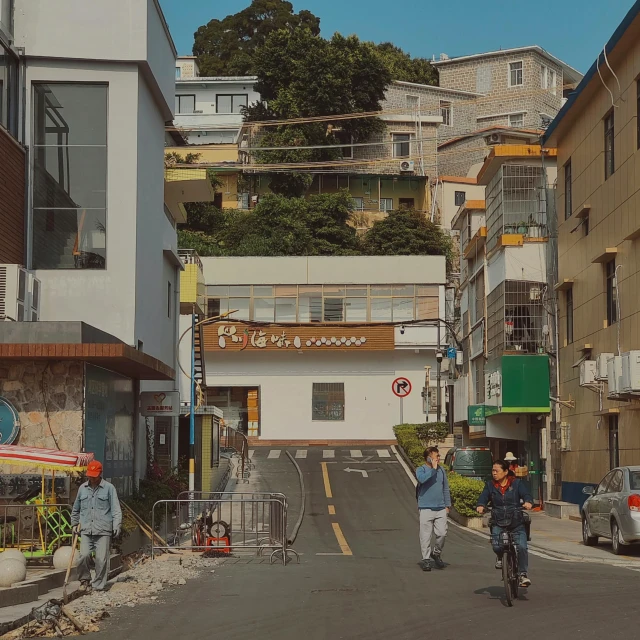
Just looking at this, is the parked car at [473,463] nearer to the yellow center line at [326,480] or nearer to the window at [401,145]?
the yellow center line at [326,480]

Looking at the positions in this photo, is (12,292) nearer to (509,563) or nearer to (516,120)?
(509,563)

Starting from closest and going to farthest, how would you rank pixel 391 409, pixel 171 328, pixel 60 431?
pixel 60 431, pixel 171 328, pixel 391 409

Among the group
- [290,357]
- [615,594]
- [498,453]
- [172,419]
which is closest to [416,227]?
[290,357]

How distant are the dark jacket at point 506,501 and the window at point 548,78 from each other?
80381 millimetres

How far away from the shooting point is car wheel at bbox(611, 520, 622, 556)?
65.2 feet

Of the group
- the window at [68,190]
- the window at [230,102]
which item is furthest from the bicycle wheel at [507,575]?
the window at [230,102]

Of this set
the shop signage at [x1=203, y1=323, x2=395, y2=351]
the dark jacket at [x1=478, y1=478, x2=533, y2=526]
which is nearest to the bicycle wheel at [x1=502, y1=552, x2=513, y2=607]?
the dark jacket at [x1=478, y1=478, x2=533, y2=526]

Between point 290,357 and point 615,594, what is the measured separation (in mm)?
43718

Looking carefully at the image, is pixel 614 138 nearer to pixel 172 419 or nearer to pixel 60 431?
pixel 172 419

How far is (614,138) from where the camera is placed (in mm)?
29438

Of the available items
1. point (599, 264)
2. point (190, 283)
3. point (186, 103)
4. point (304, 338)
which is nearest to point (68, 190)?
point (190, 283)

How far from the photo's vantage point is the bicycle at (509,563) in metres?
12.5

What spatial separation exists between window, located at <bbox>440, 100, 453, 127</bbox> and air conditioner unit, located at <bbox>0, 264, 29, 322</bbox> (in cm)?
7030

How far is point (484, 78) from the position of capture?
297 feet
